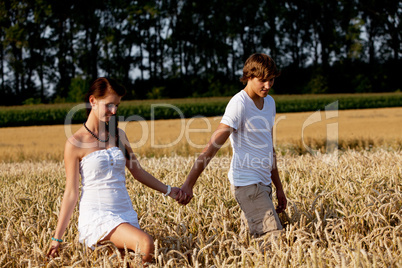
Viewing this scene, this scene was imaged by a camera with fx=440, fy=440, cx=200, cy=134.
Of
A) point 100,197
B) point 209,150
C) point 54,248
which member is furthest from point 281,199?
point 54,248

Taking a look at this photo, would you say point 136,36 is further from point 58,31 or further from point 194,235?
point 194,235

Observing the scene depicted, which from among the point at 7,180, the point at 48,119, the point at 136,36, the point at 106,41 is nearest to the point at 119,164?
the point at 7,180

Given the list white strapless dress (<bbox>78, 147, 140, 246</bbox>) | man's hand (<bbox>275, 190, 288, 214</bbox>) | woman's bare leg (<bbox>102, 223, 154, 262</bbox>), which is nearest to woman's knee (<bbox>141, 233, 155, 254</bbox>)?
woman's bare leg (<bbox>102, 223, 154, 262</bbox>)

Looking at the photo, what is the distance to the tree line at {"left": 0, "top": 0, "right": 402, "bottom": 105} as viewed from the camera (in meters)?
38.3

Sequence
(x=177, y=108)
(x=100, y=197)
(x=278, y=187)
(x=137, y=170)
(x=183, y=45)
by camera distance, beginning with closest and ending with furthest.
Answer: (x=100, y=197)
(x=137, y=170)
(x=278, y=187)
(x=177, y=108)
(x=183, y=45)

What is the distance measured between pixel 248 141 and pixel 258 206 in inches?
18.3

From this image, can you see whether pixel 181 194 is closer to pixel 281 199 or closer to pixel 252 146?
pixel 252 146

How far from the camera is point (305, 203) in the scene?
4.34 meters

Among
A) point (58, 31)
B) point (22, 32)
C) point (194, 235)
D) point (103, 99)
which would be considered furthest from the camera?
point (58, 31)

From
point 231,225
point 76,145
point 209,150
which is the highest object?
point 76,145

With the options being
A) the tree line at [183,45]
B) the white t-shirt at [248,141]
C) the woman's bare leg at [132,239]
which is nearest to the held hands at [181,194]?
the white t-shirt at [248,141]

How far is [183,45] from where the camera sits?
141 feet

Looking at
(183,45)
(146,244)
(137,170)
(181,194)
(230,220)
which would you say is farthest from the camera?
(183,45)

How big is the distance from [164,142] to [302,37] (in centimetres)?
4173
